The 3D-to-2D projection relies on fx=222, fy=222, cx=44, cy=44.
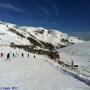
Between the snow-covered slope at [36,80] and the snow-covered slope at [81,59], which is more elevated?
the snow-covered slope at [81,59]

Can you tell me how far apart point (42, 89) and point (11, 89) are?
3.18 meters

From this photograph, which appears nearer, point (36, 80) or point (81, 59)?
point (36, 80)

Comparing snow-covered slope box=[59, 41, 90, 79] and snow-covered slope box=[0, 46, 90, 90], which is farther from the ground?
snow-covered slope box=[59, 41, 90, 79]

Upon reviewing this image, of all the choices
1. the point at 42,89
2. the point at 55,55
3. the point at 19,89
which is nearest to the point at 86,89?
the point at 42,89

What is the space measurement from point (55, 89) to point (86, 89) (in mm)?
3614

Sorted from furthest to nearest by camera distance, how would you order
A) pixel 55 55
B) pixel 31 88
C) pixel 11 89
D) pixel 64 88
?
pixel 55 55 → pixel 64 88 → pixel 31 88 → pixel 11 89

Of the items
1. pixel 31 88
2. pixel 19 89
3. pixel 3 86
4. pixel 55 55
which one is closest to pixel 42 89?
pixel 31 88

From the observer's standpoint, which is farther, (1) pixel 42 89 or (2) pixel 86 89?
(2) pixel 86 89

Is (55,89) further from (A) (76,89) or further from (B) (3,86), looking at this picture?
(B) (3,86)

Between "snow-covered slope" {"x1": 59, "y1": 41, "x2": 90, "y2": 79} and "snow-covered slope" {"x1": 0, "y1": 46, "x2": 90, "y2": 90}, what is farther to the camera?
"snow-covered slope" {"x1": 59, "y1": 41, "x2": 90, "y2": 79}

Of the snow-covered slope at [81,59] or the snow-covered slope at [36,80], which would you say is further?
the snow-covered slope at [81,59]

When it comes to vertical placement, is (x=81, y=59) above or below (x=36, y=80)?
above

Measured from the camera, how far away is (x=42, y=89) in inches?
833

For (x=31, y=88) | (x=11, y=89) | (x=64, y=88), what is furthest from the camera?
(x=64, y=88)
